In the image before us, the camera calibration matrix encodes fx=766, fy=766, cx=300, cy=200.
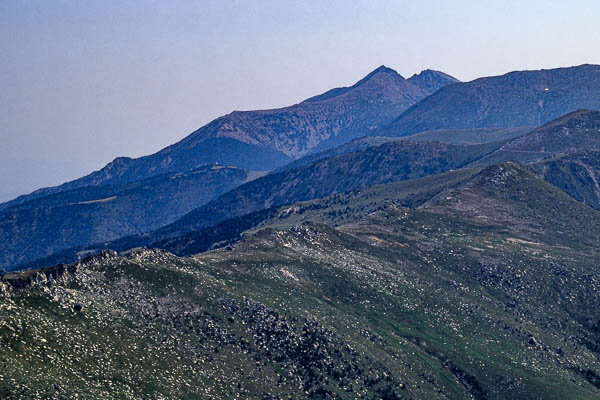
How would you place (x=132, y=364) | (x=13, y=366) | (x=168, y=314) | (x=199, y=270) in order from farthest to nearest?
(x=199, y=270)
(x=168, y=314)
(x=132, y=364)
(x=13, y=366)

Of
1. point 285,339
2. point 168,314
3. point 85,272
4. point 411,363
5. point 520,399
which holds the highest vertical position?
point 85,272

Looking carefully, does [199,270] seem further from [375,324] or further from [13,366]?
[13,366]

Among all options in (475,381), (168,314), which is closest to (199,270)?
(168,314)

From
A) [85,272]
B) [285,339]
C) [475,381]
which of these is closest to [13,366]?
[85,272]

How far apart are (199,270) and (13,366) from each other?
78383mm

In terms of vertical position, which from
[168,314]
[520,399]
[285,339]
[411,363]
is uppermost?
[168,314]

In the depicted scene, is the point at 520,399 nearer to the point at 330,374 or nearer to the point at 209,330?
the point at 330,374

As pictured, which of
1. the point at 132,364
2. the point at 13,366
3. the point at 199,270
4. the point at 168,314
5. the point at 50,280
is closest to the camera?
the point at 13,366

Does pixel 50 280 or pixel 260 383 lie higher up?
pixel 50 280

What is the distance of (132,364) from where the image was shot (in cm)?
13538

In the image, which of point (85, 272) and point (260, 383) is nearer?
point (260, 383)

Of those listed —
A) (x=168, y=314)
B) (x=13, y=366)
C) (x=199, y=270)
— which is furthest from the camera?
(x=199, y=270)

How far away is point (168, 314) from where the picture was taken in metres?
160

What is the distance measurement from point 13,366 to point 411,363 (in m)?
98.5
